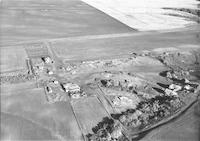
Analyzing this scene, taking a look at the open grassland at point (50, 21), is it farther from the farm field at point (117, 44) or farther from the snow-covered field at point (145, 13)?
the farm field at point (117, 44)

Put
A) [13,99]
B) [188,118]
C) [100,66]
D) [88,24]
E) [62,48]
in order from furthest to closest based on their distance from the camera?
1. [88,24]
2. [62,48]
3. [100,66]
4. [13,99]
5. [188,118]

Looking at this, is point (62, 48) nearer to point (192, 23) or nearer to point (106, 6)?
point (192, 23)

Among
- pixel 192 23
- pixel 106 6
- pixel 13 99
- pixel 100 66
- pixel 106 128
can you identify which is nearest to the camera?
pixel 106 128

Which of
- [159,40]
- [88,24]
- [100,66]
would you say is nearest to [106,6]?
[88,24]

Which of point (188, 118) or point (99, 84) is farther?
point (99, 84)

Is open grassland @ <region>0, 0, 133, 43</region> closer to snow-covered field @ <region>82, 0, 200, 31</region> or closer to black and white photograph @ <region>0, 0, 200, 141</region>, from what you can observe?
black and white photograph @ <region>0, 0, 200, 141</region>

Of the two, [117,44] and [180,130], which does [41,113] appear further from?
[117,44]

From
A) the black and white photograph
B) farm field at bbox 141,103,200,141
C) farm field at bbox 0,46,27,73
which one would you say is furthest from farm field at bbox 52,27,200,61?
farm field at bbox 141,103,200,141

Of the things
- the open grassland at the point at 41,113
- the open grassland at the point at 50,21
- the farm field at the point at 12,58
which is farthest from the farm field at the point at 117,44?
the open grassland at the point at 41,113
